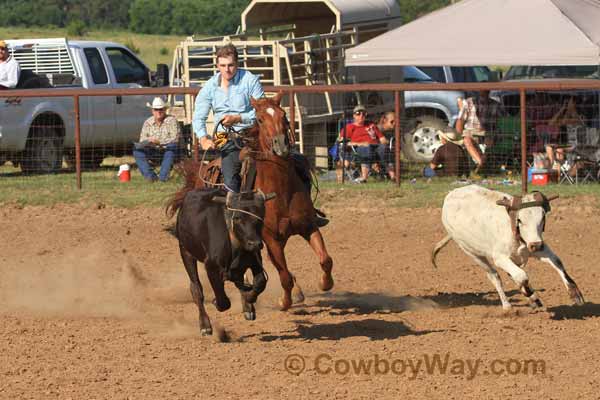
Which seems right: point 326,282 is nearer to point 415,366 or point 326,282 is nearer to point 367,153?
point 415,366

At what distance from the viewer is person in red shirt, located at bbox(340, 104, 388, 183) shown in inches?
667

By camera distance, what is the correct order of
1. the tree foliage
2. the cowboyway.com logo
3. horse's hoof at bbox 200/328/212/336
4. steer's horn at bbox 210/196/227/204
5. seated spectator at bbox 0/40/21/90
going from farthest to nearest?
1. the tree foliage
2. seated spectator at bbox 0/40/21/90
3. horse's hoof at bbox 200/328/212/336
4. steer's horn at bbox 210/196/227/204
5. the cowboyway.com logo

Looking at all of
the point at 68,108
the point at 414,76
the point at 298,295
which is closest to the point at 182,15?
the point at 414,76

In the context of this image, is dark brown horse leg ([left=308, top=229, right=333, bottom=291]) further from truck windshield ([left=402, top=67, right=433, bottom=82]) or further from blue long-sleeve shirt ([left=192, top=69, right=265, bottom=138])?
truck windshield ([left=402, top=67, right=433, bottom=82])

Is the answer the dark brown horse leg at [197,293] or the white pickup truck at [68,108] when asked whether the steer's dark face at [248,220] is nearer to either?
the dark brown horse leg at [197,293]

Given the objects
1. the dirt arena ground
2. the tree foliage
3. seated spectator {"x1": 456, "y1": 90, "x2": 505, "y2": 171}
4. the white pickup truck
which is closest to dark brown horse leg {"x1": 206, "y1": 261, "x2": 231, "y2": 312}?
the dirt arena ground

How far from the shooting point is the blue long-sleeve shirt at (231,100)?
9656 mm

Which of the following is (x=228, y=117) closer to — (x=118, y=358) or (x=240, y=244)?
(x=240, y=244)

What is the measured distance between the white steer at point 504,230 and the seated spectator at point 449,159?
22.7 feet

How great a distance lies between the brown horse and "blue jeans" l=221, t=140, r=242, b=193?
0.24 m

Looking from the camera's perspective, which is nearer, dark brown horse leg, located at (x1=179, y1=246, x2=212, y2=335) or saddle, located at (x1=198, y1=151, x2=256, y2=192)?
dark brown horse leg, located at (x1=179, y1=246, x2=212, y2=335)

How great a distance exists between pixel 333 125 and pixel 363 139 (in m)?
1.97

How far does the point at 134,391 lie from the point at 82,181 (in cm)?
1036

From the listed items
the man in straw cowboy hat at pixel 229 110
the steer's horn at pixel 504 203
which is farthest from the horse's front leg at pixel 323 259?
the steer's horn at pixel 504 203
